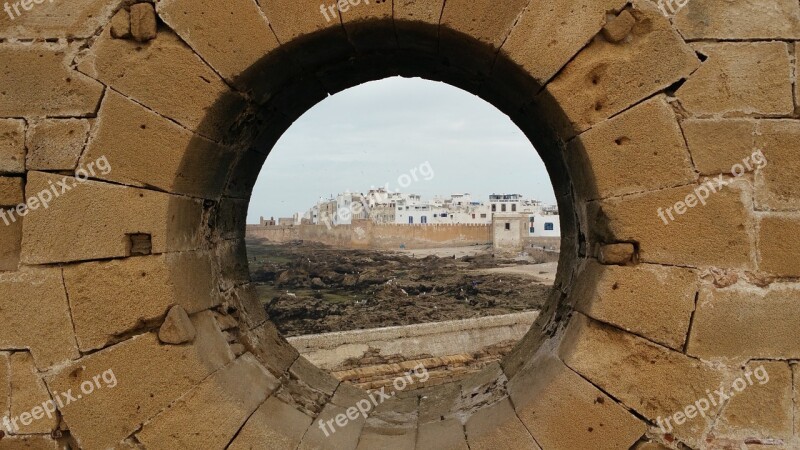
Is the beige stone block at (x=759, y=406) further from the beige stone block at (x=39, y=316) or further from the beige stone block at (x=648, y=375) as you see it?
the beige stone block at (x=39, y=316)

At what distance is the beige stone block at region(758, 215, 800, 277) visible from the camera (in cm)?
258

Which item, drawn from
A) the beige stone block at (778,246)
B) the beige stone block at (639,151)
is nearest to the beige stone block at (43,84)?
the beige stone block at (639,151)

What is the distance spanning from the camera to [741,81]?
2602mm

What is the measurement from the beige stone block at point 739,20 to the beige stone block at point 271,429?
10.5 ft

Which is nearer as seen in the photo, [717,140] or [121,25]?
[717,140]

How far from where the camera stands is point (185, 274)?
9.68ft

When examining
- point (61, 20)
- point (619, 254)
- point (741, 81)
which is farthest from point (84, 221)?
point (741, 81)

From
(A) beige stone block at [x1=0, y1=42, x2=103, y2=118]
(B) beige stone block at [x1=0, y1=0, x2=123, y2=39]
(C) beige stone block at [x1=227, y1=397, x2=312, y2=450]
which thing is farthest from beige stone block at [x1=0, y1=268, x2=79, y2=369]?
(B) beige stone block at [x1=0, y1=0, x2=123, y2=39]

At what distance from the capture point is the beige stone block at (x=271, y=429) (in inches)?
108

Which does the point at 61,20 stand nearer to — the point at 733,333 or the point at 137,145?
the point at 137,145

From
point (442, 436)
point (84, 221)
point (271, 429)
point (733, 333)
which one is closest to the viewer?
point (733, 333)

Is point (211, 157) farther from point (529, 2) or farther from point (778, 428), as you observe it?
point (778, 428)

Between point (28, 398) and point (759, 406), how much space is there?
4.06m

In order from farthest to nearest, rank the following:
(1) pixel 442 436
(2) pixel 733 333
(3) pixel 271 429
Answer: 1. (1) pixel 442 436
2. (3) pixel 271 429
3. (2) pixel 733 333
